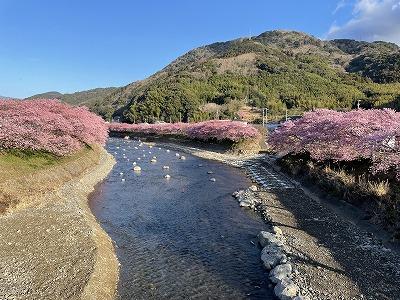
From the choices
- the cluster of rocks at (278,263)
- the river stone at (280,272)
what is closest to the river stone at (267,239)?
the cluster of rocks at (278,263)

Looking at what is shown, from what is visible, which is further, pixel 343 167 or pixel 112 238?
pixel 343 167

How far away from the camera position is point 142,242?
19156 millimetres

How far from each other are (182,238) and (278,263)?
556cm

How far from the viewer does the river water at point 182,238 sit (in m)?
14.3

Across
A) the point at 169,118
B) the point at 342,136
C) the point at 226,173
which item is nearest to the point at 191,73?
the point at 169,118

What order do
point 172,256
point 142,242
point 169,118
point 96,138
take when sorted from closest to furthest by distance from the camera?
point 172,256 < point 142,242 < point 96,138 < point 169,118

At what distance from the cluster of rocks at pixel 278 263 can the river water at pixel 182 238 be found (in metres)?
Result: 0.40

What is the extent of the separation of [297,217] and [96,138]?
79.1 ft

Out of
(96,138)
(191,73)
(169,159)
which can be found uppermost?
(191,73)

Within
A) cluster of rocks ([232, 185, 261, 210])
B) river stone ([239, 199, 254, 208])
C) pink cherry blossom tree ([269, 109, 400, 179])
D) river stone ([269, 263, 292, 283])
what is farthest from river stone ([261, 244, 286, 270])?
river stone ([239, 199, 254, 208])

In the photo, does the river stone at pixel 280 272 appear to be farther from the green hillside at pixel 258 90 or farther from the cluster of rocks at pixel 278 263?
the green hillside at pixel 258 90

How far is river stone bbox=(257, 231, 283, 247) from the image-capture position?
59.6ft

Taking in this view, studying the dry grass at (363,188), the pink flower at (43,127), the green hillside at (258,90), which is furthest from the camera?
the green hillside at (258,90)

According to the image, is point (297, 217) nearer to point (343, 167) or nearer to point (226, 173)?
point (343, 167)
